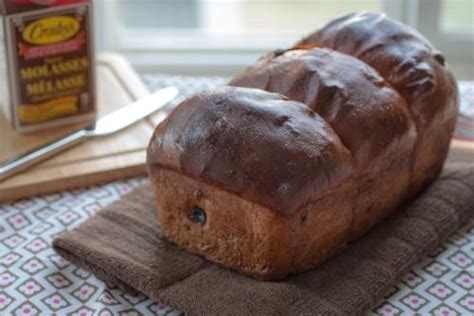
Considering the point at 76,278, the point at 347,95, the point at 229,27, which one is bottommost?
the point at 76,278

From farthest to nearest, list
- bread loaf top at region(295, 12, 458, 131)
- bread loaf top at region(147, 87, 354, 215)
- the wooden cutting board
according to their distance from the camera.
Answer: the wooden cutting board → bread loaf top at region(295, 12, 458, 131) → bread loaf top at region(147, 87, 354, 215)

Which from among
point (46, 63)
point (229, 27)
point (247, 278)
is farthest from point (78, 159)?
point (229, 27)

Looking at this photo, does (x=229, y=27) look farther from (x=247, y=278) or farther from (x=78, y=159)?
(x=247, y=278)

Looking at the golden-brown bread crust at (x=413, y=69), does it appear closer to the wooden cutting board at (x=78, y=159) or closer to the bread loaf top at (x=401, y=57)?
the bread loaf top at (x=401, y=57)

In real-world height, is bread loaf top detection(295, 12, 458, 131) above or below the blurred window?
above

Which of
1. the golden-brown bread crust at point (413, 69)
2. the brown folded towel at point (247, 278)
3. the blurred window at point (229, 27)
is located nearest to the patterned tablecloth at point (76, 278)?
the brown folded towel at point (247, 278)

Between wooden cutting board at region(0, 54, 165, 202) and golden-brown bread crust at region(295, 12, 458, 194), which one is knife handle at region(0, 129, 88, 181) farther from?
golden-brown bread crust at region(295, 12, 458, 194)

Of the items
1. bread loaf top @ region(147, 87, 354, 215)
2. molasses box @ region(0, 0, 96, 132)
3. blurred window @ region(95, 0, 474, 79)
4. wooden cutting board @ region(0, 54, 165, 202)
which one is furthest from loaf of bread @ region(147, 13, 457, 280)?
blurred window @ region(95, 0, 474, 79)

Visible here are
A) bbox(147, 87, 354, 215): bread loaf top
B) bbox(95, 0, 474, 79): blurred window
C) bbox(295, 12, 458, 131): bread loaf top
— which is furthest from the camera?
bbox(95, 0, 474, 79): blurred window
